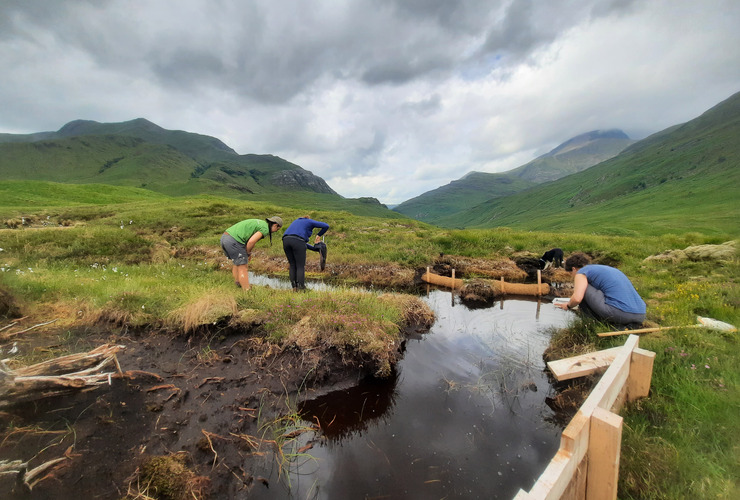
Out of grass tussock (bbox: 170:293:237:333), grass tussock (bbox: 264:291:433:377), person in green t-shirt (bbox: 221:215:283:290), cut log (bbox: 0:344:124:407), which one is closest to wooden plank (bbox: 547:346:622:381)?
grass tussock (bbox: 264:291:433:377)

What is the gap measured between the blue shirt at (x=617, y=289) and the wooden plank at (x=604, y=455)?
5256mm

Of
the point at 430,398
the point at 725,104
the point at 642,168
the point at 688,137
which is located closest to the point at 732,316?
the point at 430,398

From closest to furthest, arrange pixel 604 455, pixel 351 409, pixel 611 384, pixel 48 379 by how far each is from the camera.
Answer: pixel 604 455
pixel 611 384
pixel 48 379
pixel 351 409

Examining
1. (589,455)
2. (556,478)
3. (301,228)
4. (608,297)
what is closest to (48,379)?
(556,478)

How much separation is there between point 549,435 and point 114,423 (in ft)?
21.8

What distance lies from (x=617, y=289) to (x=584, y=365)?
252cm

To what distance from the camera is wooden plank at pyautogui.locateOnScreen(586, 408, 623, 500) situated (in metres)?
2.76

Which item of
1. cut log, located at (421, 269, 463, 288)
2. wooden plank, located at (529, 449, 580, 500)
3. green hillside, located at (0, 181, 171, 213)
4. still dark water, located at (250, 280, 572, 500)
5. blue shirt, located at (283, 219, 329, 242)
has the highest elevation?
green hillside, located at (0, 181, 171, 213)

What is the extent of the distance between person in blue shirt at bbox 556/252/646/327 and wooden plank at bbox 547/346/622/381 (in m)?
1.68

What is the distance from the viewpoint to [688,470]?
3277mm

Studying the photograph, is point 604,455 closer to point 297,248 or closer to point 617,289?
point 617,289

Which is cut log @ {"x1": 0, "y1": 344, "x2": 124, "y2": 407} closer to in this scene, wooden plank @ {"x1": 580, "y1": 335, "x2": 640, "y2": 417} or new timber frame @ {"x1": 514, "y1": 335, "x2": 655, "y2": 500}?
new timber frame @ {"x1": 514, "y1": 335, "x2": 655, "y2": 500}

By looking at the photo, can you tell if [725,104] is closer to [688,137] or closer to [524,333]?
[688,137]

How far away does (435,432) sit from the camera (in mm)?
4949
